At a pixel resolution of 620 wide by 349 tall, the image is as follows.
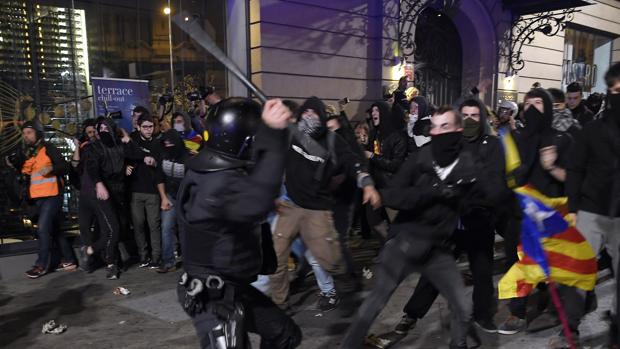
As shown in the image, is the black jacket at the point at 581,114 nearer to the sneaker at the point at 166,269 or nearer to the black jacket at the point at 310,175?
the black jacket at the point at 310,175

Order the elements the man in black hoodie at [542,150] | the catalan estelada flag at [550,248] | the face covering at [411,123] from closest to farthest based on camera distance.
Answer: the catalan estelada flag at [550,248] < the man in black hoodie at [542,150] < the face covering at [411,123]

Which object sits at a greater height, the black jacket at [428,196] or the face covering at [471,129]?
the face covering at [471,129]

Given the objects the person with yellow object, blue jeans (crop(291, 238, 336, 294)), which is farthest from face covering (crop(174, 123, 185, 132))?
blue jeans (crop(291, 238, 336, 294))

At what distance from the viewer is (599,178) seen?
3.68 meters

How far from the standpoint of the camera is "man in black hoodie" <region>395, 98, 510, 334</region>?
3998 mm

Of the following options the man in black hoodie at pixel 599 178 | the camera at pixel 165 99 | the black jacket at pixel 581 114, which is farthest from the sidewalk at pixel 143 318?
the camera at pixel 165 99

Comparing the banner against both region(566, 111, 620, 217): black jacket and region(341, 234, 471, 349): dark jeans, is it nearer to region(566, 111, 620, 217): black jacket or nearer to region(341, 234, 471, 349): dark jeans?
region(341, 234, 471, 349): dark jeans

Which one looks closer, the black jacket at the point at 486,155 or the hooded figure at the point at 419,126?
the black jacket at the point at 486,155

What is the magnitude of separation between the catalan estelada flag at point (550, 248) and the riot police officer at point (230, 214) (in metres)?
2.21

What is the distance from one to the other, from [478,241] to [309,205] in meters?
1.49

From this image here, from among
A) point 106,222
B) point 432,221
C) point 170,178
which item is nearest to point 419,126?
point 432,221

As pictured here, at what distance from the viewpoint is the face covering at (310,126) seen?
4.59 meters

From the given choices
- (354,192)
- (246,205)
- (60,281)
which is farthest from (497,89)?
(246,205)

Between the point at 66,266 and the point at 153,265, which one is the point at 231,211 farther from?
the point at 66,266
